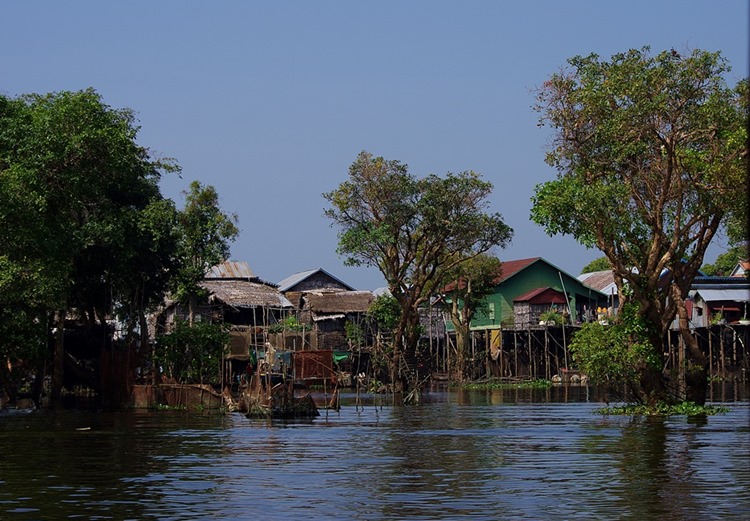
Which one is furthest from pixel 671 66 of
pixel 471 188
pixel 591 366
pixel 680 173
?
pixel 471 188

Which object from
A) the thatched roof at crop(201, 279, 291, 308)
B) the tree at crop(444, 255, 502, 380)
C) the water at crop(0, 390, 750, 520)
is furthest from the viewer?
the tree at crop(444, 255, 502, 380)

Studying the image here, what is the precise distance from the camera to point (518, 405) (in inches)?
1885

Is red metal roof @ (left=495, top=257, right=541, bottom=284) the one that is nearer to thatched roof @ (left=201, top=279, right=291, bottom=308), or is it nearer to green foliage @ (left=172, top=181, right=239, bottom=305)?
thatched roof @ (left=201, top=279, right=291, bottom=308)

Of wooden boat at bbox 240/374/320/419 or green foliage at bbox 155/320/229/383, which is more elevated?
green foliage at bbox 155/320/229/383

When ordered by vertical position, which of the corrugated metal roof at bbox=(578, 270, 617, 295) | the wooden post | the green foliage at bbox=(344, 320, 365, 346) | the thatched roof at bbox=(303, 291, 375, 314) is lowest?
the wooden post

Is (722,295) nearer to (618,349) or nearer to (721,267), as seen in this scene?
(721,267)

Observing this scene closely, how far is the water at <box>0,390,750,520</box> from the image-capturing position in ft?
58.1

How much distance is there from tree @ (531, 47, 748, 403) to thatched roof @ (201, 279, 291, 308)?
39.2 metres

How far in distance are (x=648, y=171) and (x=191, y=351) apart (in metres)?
23.1

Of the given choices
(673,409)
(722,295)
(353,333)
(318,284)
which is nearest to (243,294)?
(353,333)

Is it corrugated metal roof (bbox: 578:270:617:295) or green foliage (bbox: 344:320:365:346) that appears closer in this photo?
green foliage (bbox: 344:320:365:346)

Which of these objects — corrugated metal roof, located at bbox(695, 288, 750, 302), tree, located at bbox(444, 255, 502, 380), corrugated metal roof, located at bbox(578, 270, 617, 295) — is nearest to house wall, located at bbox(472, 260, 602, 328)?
corrugated metal roof, located at bbox(578, 270, 617, 295)

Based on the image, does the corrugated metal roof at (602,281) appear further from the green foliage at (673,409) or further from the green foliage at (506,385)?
the green foliage at (673,409)

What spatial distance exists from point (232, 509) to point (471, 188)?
136ft
